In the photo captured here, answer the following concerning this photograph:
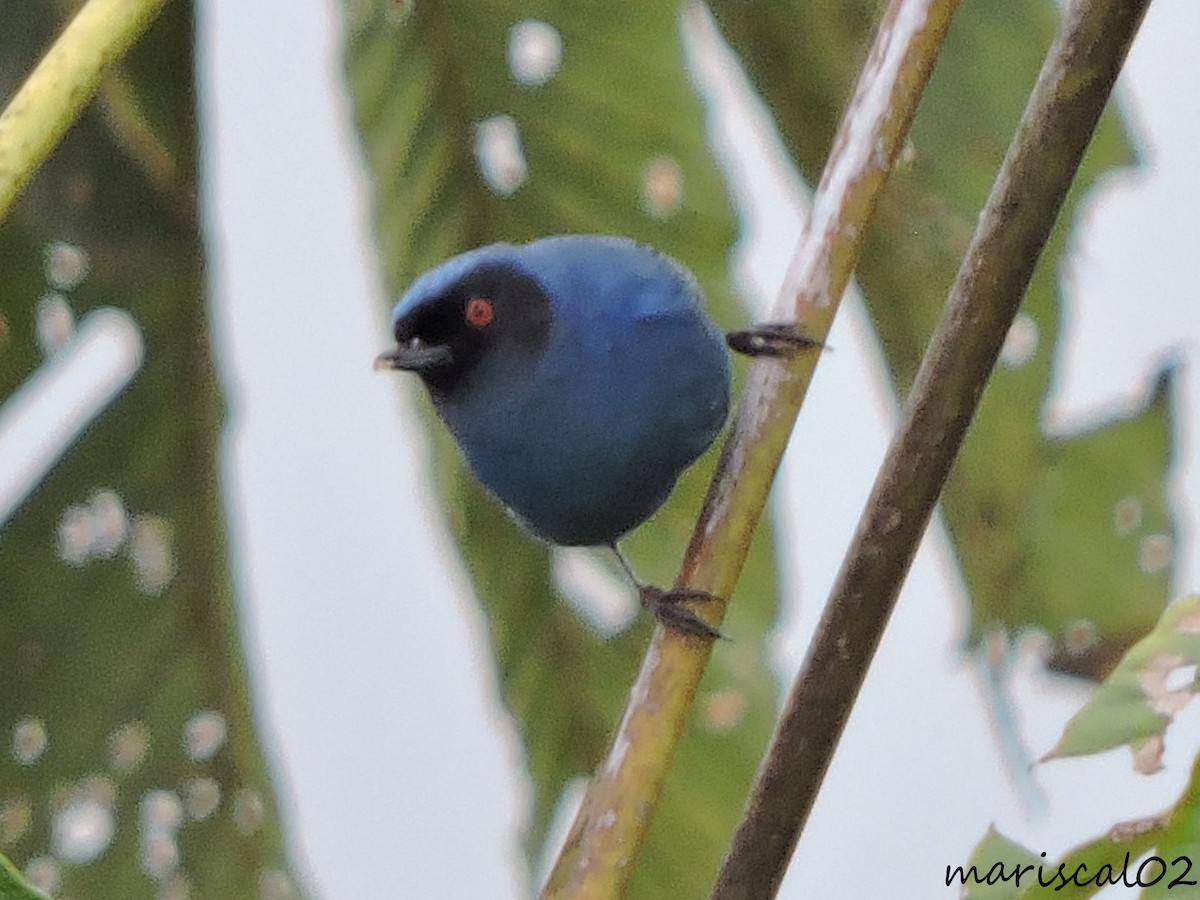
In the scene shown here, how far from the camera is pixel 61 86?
75 centimetres

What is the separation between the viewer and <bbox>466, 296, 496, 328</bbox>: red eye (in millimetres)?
1208

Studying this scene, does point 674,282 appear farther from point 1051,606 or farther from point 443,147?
point 1051,606

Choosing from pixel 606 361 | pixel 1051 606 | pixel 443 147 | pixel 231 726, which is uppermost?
pixel 443 147

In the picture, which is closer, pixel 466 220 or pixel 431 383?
pixel 431 383

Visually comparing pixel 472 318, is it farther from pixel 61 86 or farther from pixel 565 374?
pixel 61 86

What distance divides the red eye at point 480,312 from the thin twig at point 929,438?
20.8 inches

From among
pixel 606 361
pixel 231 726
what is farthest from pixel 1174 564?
pixel 231 726

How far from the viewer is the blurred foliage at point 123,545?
4.59 ft

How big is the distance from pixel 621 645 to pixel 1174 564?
551mm

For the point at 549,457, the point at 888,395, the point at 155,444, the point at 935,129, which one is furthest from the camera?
the point at 888,395

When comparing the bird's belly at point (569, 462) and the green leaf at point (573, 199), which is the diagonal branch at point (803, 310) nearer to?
the bird's belly at point (569, 462)

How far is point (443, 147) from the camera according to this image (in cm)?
147

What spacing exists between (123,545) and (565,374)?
0.54 m

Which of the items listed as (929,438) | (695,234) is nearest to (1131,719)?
(929,438)
